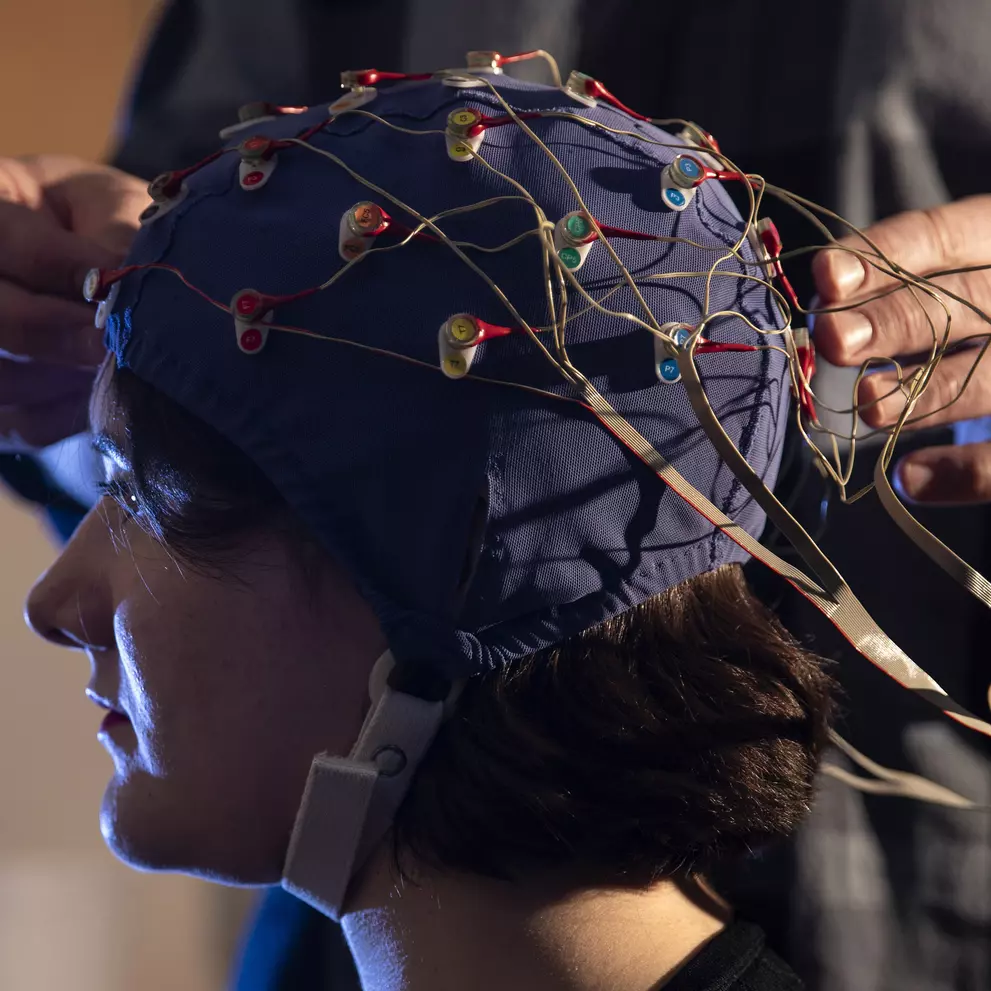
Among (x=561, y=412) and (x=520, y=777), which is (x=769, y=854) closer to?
(x=520, y=777)

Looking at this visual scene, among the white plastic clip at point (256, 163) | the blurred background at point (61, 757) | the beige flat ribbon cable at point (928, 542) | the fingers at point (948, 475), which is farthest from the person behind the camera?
the blurred background at point (61, 757)

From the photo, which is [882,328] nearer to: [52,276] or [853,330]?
[853,330]

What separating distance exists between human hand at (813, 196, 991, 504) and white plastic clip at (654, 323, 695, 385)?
0.14 meters

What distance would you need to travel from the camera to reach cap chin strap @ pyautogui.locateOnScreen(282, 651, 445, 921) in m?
0.72

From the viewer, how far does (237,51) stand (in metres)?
1.25

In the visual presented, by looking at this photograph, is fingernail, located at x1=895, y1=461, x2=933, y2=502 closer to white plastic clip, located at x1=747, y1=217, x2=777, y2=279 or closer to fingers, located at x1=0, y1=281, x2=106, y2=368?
white plastic clip, located at x1=747, y1=217, x2=777, y2=279

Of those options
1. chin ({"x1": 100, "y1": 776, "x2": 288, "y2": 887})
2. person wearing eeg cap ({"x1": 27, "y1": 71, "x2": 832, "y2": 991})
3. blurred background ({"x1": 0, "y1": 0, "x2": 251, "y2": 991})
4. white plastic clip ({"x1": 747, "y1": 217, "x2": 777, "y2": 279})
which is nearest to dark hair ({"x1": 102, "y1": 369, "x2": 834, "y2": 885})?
person wearing eeg cap ({"x1": 27, "y1": 71, "x2": 832, "y2": 991})

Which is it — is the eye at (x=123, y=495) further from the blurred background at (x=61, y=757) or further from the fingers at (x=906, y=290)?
the blurred background at (x=61, y=757)

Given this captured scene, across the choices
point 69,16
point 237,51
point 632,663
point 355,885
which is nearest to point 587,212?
point 632,663

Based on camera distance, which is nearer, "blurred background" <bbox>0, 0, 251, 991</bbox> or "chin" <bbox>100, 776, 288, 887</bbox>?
"chin" <bbox>100, 776, 288, 887</bbox>

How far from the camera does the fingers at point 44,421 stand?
39.8 inches

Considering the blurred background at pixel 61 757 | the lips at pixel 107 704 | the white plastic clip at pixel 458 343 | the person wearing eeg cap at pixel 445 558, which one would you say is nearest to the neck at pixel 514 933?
the person wearing eeg cap at pixel 445 558

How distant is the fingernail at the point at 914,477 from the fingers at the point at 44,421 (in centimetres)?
71

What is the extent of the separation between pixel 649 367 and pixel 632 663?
196 mm
